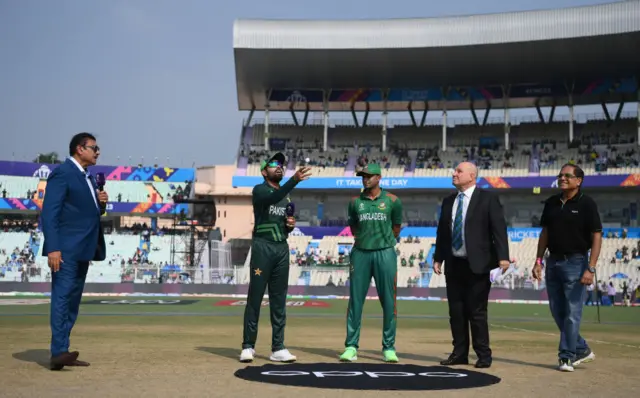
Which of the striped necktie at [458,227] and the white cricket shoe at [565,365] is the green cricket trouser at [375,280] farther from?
the white cricket shoe at [565,365]

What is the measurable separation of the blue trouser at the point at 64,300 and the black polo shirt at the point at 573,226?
4841 mm

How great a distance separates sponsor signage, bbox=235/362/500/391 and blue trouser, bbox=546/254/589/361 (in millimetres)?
1243

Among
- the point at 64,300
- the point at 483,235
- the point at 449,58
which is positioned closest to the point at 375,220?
the point at 483,235

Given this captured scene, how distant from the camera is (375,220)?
29.3 feet

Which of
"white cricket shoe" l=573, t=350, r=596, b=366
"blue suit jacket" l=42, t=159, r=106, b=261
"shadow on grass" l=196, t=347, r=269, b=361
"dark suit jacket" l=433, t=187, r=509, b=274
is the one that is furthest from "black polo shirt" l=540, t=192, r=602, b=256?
"blue suit jacket" l=42, t=159, r=106, b=261

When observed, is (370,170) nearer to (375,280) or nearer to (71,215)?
(375,280)

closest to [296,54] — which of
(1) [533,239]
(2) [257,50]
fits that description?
(2) [257,50]

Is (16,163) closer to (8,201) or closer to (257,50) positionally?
(8,201)

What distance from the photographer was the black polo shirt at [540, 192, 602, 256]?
336 inches

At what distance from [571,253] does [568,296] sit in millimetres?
461

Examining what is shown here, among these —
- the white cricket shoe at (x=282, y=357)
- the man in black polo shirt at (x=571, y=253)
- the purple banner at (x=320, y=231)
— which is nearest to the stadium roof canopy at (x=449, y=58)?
the purple banner at (x=320, y=231)

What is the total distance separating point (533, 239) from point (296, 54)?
721 inches

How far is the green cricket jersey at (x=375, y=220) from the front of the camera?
8.94 metres

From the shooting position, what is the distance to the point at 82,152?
8.02 metres
